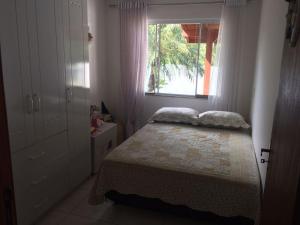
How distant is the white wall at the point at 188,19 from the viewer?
343cm

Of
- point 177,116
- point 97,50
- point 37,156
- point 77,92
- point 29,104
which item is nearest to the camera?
point 29,104

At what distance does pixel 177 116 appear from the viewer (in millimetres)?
3510

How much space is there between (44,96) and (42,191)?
89 centimetres

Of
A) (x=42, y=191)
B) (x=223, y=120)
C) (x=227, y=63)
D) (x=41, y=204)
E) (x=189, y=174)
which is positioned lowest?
(x=41, y=204)

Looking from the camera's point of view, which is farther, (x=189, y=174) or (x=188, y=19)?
(x=188, y=19)

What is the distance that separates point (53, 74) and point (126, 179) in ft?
3.89

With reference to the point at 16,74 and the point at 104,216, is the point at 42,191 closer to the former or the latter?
the point at 104,216

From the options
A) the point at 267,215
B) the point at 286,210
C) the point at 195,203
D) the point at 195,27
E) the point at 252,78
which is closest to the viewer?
the point at 286,210

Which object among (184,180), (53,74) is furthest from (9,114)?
(184,180)

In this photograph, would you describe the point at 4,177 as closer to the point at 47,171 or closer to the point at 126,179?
the point at 126,179

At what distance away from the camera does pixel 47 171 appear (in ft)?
7.69

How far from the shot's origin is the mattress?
1.91m

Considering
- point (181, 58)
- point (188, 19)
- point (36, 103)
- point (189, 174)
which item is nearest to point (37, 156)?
point (36, 103)

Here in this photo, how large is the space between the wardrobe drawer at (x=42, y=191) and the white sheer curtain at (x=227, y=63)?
232 centimetres
